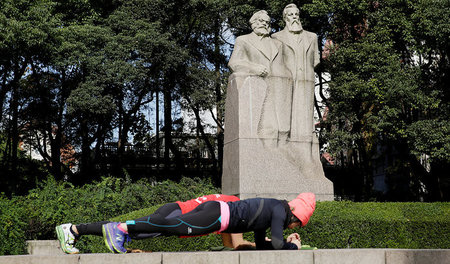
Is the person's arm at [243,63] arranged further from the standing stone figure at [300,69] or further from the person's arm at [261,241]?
the person's arm at [261,241]

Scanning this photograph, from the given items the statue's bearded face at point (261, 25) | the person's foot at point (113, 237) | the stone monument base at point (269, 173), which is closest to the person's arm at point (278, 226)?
the person's foot at point (113, 237)

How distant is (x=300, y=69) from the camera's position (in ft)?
33.6

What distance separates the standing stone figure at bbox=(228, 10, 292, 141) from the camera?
9789 mm

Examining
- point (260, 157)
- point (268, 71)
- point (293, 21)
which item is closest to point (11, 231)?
point (260, 157)

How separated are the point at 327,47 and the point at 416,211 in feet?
46.0

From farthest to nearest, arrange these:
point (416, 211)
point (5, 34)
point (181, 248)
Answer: point (5, 34) → point (416, 211) → point (181, 248)

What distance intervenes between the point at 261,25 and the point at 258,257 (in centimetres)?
639

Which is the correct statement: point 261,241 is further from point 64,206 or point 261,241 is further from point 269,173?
point 64,206

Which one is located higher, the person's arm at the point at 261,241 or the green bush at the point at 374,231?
the person's arm at the point at 261,241

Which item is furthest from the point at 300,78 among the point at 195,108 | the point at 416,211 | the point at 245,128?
the point at 195,108

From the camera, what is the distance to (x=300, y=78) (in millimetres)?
10234

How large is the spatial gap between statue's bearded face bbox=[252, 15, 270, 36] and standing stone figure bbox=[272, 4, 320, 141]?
0.31 metres

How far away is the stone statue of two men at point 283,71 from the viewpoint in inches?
388

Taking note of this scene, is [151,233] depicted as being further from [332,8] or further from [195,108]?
[195,108]
